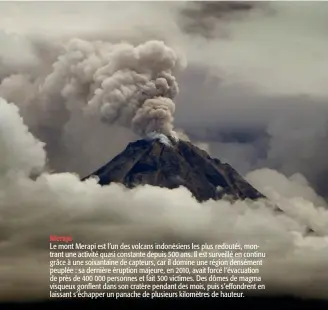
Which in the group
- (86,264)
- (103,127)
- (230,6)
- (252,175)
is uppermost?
(230,6)

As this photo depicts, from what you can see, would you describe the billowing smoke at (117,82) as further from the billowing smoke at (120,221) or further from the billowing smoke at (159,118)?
the billowing smoke at (120,221)

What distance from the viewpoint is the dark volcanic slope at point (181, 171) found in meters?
2.76

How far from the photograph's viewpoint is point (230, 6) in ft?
9.25

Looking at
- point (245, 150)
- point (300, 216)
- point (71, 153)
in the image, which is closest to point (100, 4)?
point (71, 153)

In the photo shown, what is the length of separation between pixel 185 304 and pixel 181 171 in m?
0.63

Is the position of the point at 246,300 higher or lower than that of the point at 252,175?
lower

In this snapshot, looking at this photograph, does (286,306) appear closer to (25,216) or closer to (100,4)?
(25,216)

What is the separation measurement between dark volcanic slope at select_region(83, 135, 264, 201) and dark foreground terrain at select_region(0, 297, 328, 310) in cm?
49

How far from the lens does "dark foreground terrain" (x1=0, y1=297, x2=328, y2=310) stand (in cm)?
268

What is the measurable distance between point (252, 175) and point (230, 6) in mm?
838

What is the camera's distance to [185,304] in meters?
2.71

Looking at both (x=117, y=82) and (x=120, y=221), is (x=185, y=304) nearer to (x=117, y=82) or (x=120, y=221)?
(x=120, y=221)

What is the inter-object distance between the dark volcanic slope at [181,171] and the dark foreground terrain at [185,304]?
49cm

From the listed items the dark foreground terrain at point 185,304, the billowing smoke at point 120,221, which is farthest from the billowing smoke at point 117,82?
the dark foreground terrain at point 185,304
